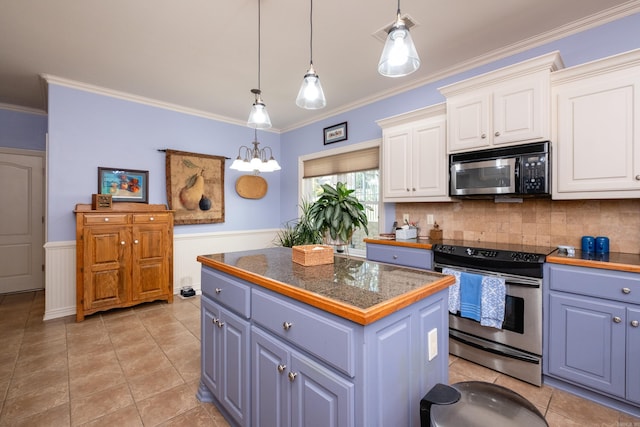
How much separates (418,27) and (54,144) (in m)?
4.06

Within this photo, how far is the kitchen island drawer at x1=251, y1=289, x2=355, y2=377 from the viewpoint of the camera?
1048 millimetres

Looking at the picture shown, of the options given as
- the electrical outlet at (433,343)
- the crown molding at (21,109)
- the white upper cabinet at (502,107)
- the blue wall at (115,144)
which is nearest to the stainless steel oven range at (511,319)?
the white upper cabinet at (502,107)

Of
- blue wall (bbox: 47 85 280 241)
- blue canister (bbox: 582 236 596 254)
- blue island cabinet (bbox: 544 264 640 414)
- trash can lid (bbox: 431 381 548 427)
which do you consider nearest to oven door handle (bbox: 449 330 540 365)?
blue island cabinet (bbox: 544 264 640 414)

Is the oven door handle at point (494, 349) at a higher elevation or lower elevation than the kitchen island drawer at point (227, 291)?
lower

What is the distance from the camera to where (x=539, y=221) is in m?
2.58

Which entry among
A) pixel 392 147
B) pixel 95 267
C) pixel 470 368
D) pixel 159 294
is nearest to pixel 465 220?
pixel 392 147

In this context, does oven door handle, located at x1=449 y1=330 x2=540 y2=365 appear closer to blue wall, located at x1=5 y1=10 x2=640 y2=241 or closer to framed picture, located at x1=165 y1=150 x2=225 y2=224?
blue wall, located at x1=5 y1=10 x2=640 y2=241

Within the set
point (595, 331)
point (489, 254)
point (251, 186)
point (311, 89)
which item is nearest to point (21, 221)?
point (251, 186)

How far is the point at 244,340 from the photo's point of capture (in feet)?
5.16

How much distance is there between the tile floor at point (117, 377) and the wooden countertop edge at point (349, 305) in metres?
1.13

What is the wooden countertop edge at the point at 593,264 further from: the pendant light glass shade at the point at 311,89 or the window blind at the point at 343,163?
the window blind at the point at 343,163

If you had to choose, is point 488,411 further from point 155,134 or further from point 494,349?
point 155,134

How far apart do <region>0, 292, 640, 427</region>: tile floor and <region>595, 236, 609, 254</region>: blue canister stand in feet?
3.50

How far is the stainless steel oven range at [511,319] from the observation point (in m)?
2.14
